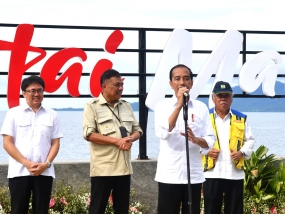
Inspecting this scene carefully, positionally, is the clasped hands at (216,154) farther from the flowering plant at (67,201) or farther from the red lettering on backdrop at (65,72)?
the red lettering on backdrop at (65,72)

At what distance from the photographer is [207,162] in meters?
6.08

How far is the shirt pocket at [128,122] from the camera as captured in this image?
574 centimetres

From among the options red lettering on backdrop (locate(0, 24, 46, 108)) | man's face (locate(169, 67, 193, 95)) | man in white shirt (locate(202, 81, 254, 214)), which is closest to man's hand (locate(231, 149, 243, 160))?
man in white shirt (locate(202, 81, 254, 214))

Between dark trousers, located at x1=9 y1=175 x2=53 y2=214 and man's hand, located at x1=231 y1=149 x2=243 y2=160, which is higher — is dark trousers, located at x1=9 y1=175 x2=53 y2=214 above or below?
Answer: below

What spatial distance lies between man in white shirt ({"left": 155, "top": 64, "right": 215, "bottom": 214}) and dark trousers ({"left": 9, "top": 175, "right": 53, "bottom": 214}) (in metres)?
1.06

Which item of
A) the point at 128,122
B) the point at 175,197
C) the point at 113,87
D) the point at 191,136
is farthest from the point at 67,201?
the point at 191,136

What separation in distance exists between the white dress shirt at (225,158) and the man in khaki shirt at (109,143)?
84 centimetres

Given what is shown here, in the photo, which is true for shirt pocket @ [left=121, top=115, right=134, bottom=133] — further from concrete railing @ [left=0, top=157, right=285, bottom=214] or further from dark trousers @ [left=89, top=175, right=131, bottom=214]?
concrete railing @ [left=0, top=157, right=285, bottom=214]

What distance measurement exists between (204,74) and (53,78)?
1.90 m

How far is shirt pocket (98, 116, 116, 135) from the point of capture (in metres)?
5.64

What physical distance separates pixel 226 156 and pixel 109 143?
1176mm

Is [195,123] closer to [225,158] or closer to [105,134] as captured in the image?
[105,134]

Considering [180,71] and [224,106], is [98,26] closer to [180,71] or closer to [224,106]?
[224,106]

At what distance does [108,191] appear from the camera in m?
5.72
